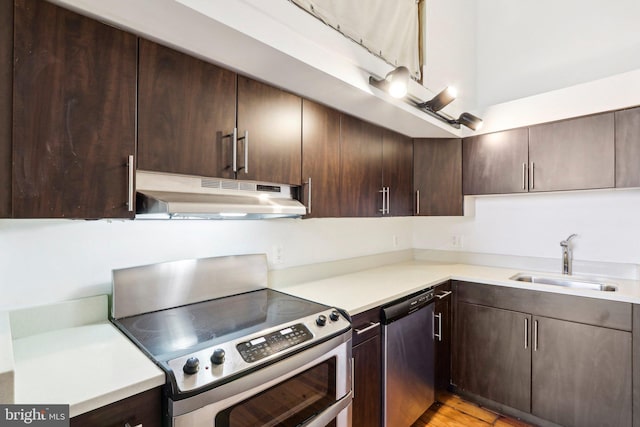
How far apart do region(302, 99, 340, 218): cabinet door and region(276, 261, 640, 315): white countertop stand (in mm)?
484

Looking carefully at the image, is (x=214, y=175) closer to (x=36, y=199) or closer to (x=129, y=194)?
(x=129, y=194)

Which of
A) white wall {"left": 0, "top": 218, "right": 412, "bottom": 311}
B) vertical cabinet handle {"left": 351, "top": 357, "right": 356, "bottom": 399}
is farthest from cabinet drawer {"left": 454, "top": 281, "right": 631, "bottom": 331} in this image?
white wall {"left": 0, "top": 218, "right": 412, "bottom": 311}

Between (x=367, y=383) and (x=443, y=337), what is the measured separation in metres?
0.95

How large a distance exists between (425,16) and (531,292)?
2040mm

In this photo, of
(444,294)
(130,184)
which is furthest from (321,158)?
(444,294)

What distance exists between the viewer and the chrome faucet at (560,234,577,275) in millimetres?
2445

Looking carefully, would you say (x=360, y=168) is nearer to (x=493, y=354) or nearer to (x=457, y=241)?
(x=457, y=241)

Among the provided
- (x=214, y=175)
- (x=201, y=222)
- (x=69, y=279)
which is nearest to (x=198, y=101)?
(x=214, y=175)

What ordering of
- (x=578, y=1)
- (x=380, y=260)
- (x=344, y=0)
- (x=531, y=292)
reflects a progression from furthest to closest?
(x=380, y=260) < (x=578, y=1) < (x=531, y=292) < (x=344, y=0)

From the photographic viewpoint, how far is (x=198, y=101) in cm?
133

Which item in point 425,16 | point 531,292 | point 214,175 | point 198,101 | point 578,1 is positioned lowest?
point 531,292

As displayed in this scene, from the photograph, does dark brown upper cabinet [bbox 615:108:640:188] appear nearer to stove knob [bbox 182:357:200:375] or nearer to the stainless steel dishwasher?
the stainless steel dishwasher

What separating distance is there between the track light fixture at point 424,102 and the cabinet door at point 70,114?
1198mm

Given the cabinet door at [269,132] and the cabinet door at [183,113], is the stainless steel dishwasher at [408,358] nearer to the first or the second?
the cabinet door at [269,132]
